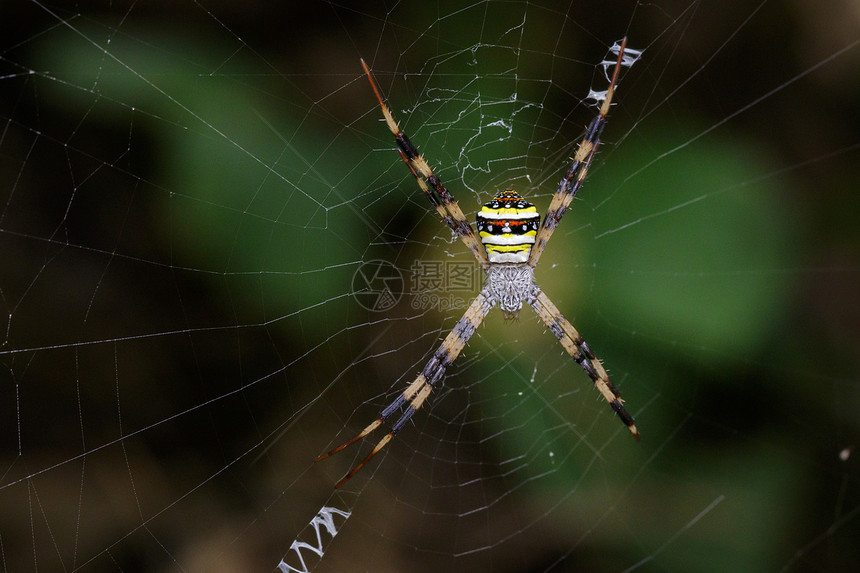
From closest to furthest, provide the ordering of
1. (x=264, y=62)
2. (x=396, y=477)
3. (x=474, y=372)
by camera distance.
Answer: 1. (x=264, y=62)
2. (x=474, y=372)
3. (x=396, y=477)

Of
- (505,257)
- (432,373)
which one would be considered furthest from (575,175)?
(432,373)

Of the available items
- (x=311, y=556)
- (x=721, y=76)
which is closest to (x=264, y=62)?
(x=721, y=76)

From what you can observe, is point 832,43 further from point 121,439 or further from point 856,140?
point 121,439

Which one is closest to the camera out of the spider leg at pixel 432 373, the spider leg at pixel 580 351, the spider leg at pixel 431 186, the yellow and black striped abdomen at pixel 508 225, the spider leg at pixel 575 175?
the spider leg at pixel 431 186

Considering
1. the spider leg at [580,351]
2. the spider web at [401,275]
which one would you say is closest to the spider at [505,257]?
the spider leg at [580,351]

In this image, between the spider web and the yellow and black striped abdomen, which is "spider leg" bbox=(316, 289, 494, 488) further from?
the yellow and black striped abdomen

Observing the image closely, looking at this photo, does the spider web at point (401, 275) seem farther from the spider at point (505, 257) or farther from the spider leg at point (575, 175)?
the spider leg at point (575, 175)

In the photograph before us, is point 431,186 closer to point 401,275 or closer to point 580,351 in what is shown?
point 401,275
